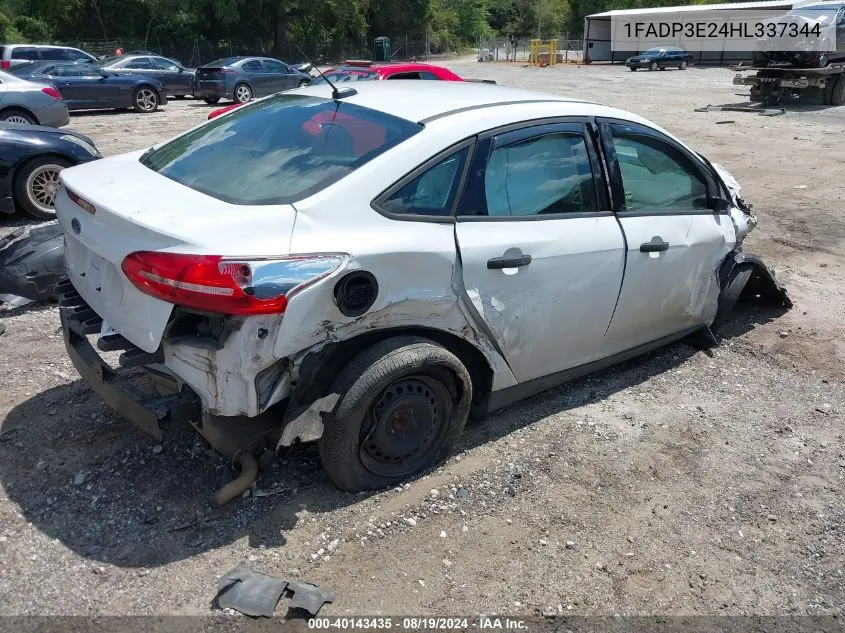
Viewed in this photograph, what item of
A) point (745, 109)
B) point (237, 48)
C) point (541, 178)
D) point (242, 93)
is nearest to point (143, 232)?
point (541, 178)

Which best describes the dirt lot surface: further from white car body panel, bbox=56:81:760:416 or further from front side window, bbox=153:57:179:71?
front side window, bbox=153:57:179:71

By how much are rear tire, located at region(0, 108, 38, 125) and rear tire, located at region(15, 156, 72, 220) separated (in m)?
5.24

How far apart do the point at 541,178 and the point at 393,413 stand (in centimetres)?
141

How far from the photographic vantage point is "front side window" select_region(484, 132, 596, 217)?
11.6 feet

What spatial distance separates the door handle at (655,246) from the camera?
13.2 ft

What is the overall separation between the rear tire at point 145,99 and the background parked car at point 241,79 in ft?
7.77

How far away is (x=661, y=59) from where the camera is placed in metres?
41.0

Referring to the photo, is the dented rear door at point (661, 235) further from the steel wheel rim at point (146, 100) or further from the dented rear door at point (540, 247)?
the steel wheel rim at point (146, 100)

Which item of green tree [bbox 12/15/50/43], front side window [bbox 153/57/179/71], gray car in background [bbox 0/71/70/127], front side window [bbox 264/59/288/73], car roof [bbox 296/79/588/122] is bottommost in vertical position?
car roof [bbox 296/79/588/122]

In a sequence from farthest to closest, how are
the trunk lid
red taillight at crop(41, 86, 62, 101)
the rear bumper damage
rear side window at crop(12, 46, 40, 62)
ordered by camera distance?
rear side window at crop(12, 46, 40, 62) → red taillight at crop(41, 86, 62, 101) → the rear bumper damage → the trunk lid

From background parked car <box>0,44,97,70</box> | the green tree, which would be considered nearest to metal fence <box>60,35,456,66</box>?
the green tree

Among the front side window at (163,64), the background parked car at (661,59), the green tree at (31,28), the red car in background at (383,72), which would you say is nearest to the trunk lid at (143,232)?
the red car in background at (383,72)

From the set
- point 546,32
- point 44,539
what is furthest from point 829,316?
point 546,32

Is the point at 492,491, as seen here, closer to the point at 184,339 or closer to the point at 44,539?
the point at 184,339
